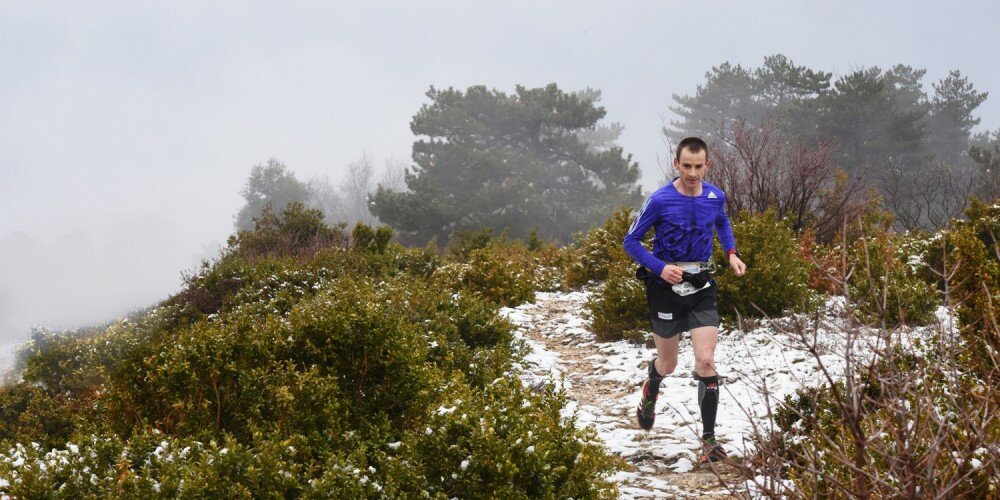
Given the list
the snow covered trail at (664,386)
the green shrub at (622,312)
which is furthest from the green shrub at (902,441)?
the green shrub at (622,312)

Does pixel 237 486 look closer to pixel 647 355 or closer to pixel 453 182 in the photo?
pixel 647 355

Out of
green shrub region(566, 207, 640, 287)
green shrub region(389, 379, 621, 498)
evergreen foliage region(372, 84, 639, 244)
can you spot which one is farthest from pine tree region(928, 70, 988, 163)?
green shrub region(389, 379, 621, 498)

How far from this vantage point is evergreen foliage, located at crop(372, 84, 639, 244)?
33.7 metres

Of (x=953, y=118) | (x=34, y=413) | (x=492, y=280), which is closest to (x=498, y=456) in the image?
(x=34, y=413)

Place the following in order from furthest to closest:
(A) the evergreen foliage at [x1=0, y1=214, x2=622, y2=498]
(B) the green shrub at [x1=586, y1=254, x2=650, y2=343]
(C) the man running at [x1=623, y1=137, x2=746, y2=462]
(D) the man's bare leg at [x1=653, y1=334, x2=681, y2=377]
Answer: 1. (B) the green shrub at [x1=586, y1=254, x2=650, y2=343]
2. (D) the man's bare leg at [x1=653, y1=334, x2=681, y2=377]
3. (C) the man running at [x1=623, y1=137, x2=746, y2=462]
4. (A) the evergreen foliage at [x1=0, y1=214, x2=622, y2=498]

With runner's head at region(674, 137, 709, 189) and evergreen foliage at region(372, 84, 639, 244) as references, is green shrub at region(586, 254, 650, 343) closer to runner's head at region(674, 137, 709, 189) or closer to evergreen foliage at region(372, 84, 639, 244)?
runner's head at region(674, 137, 709, 189)

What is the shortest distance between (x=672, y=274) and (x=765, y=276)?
366 centimetres

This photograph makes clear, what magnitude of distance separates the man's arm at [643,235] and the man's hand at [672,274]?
7cm

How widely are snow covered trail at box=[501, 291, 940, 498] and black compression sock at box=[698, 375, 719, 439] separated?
0.26 ft

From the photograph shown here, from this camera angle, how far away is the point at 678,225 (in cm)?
434

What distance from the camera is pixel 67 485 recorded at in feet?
9.18

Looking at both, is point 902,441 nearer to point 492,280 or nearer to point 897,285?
point 897,285

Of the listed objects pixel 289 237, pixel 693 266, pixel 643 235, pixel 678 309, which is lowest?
pixel 678 309

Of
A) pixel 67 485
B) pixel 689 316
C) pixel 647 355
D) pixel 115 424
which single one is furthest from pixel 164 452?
pixel 647 355
